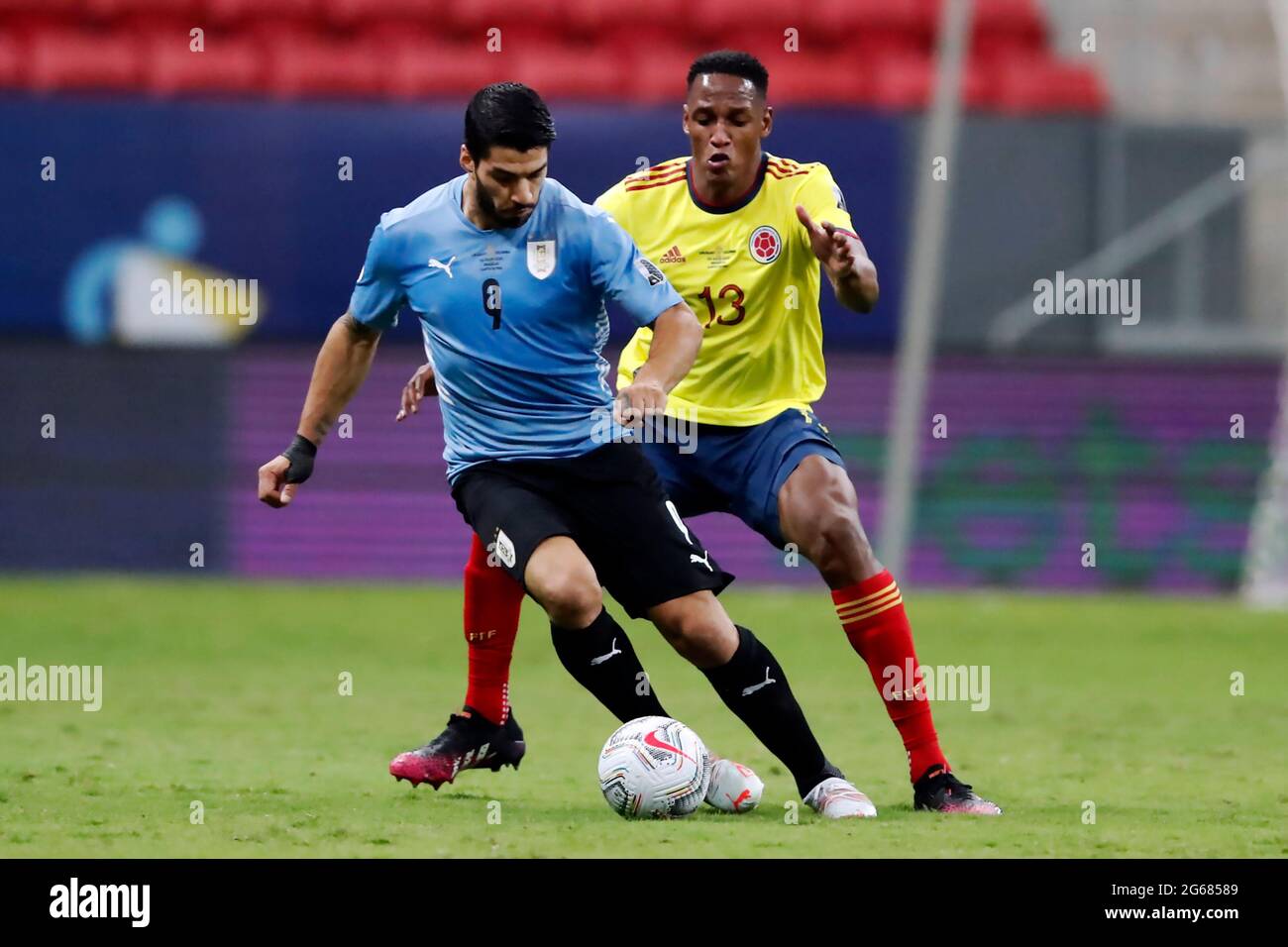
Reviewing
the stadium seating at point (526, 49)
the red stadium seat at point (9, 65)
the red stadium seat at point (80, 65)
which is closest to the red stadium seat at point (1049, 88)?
the stadium seating at point (526, 49)

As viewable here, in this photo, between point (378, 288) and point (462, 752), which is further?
point (462, 752)

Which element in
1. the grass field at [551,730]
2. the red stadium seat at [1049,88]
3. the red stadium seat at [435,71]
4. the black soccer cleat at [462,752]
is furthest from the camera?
the red stadium seat at [1049,88]

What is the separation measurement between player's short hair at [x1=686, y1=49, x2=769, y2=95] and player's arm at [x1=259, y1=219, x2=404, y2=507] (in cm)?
120

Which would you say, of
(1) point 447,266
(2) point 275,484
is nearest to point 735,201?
(1) point 447,266

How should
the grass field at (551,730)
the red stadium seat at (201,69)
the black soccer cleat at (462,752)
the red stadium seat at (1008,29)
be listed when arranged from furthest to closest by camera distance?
the red stadium seat at (1008,29), the red stadium seat at (201,69), the black soccer cleat at (462,752), the grass field at (551,730)

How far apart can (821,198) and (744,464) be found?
900 millimetres

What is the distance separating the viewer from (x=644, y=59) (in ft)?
55.5

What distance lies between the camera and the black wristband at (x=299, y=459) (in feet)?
21.1

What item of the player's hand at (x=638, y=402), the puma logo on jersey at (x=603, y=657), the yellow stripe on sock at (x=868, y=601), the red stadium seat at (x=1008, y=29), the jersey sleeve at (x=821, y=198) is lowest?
the puma logo on jersey at (x=603, y=657)

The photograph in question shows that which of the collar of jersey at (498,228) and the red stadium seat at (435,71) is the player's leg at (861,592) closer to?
the collar of jersey at (498,228)

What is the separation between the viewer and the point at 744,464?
22.4ft

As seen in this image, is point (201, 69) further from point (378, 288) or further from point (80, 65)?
point (378, 288)

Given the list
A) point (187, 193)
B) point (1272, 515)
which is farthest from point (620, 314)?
point (1272, 515)
